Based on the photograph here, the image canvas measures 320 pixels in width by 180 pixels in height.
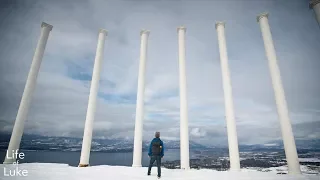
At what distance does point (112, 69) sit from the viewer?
215 ft

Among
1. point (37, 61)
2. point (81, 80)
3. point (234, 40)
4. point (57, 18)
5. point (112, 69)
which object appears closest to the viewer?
point (37, 61)

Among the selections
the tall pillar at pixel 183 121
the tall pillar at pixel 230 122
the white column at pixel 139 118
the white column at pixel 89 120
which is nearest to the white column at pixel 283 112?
the tall pillar at pixel 230 122

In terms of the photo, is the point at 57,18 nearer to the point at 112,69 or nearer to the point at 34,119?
the point at 112,69

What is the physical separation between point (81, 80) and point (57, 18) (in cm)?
2774

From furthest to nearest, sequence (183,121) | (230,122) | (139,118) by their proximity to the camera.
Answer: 1. (139,118)
2. (183,121)
3. (230,122)

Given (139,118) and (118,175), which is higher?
(139,118)

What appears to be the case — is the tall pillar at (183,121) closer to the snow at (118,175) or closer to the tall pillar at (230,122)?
the tall pillar at (230,122)

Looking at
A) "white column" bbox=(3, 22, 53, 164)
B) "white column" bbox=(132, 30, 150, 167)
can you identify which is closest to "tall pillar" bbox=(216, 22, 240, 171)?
"white column" bbox=(132, 30, 150, 167)

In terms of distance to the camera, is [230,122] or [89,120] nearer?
[230,122]

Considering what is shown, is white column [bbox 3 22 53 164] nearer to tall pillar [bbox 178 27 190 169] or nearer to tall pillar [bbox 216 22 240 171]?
tall pillar [bbox 178 27 190 169]

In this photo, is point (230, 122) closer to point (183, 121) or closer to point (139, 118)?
point (183, 121)

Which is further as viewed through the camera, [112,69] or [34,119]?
[34,119]

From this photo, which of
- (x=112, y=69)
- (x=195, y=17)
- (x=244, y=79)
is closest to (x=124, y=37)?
(x=112, y=69)

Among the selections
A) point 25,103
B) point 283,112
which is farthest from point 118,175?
point 283,112
